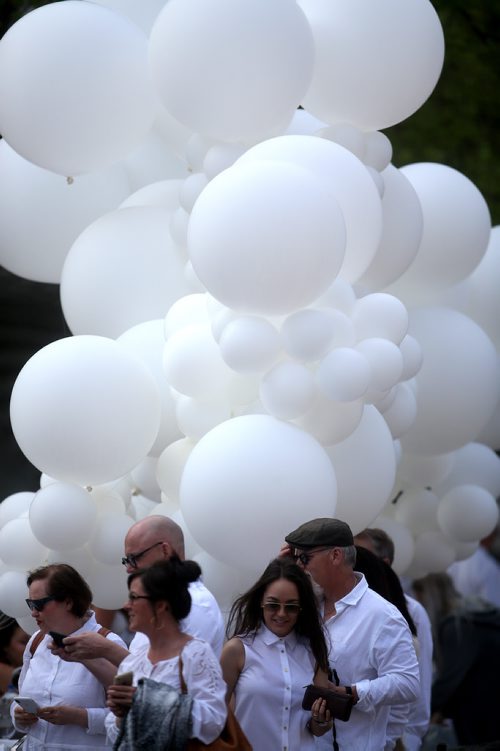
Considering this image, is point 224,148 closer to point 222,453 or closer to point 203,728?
point 222,453

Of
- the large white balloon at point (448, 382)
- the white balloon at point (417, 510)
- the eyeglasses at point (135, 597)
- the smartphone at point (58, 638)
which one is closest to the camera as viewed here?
the eyeglasses at point (135, 597)

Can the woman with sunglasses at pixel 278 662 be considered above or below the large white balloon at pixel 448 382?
above

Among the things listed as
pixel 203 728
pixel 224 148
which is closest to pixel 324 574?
pixel 203 728

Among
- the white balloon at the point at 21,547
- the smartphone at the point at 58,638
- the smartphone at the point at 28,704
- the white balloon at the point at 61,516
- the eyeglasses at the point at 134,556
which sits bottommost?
the white balloon at the point at 21,547

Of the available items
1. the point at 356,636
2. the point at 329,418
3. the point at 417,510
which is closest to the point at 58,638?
the point at 356,636

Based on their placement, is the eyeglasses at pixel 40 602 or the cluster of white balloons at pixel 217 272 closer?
the eyeglasses at pixel 40 602

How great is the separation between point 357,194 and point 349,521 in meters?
1.20

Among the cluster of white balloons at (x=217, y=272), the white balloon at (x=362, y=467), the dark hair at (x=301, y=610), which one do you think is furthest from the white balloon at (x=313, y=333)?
the dark hair at (x=301, y=610)

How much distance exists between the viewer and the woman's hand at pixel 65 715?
426 cm

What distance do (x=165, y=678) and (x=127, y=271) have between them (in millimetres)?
2224

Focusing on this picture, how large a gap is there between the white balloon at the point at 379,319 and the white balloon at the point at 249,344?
34 cm

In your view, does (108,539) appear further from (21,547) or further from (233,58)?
(233,58)

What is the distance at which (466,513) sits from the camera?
6211mm

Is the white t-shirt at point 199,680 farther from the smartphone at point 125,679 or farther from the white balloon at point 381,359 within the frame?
the white balloon at point 381,359
